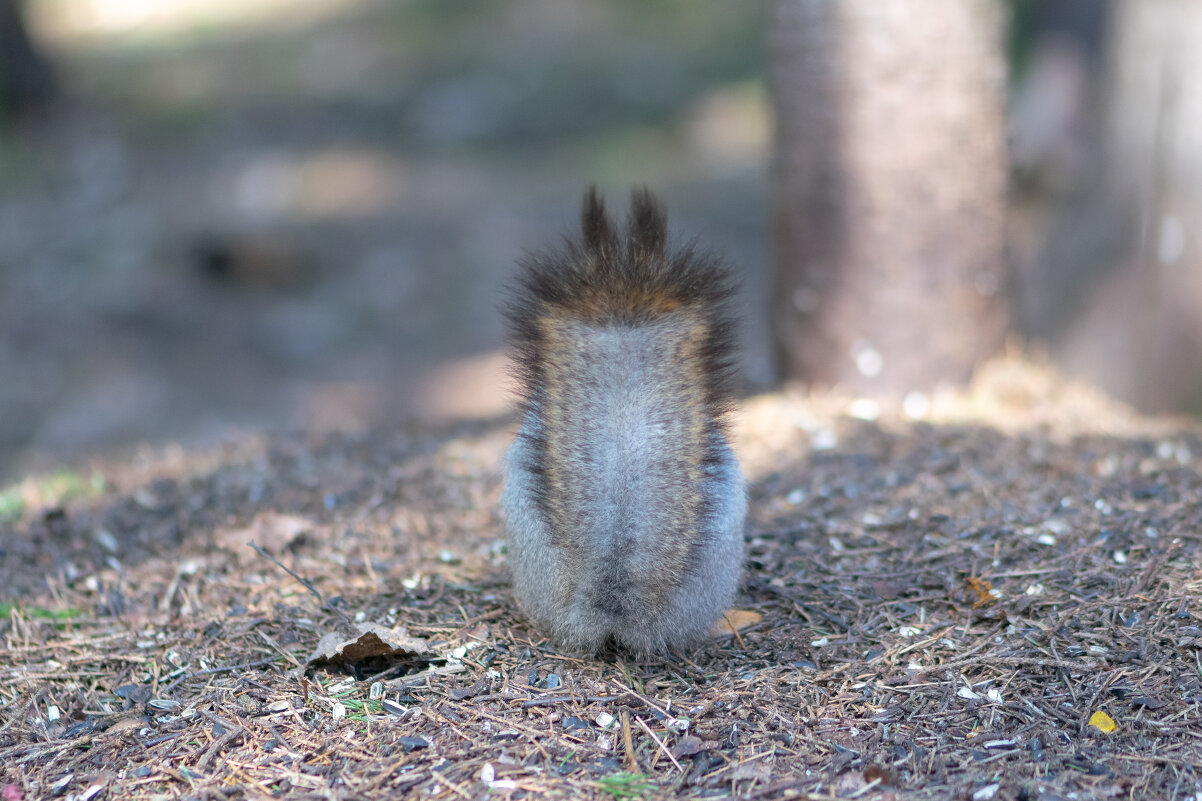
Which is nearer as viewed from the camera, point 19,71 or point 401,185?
point 401,185

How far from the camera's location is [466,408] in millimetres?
8531

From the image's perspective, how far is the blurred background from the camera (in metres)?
5.33

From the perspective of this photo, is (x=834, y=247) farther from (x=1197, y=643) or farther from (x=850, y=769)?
(x=850, y=769)

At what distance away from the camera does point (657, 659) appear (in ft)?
9.88

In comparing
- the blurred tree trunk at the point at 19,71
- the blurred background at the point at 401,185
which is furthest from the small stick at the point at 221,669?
the blurred tree trunk at the point at 19,71

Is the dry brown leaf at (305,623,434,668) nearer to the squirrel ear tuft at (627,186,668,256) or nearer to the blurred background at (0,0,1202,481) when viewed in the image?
the squirrel ear tuft at (627,186,668,256)

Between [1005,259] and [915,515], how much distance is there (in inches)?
76.8

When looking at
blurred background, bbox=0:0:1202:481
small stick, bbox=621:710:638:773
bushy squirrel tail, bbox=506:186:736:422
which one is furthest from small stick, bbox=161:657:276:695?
blurred background, bbox=0:0:1202:481

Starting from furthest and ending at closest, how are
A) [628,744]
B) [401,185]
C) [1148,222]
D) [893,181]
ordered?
[401,185]
[1148,222]
[893,181]
[628,744]

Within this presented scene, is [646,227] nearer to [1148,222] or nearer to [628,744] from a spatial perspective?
[628,744]

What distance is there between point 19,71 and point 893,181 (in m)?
11.4

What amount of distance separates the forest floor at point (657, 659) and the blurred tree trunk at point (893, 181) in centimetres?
62

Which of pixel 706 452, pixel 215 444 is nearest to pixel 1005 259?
pixel 706 452

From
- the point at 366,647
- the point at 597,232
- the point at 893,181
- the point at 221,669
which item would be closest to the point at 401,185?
the point at 893,181
